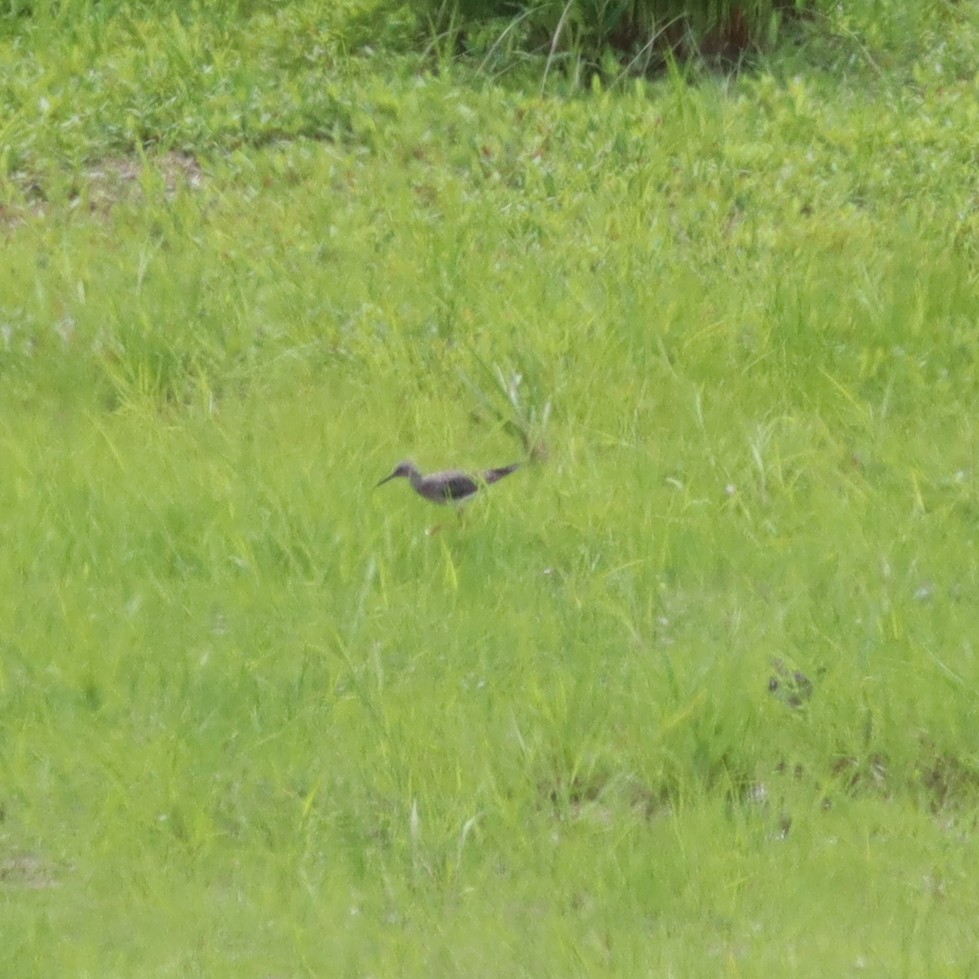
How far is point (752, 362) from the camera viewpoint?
6508mm

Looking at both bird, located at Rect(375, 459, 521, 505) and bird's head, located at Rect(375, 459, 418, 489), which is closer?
bird, located at Rect(375, 459, 521, 505)

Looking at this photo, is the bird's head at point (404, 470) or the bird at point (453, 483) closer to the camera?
the bird at point (453, 483)

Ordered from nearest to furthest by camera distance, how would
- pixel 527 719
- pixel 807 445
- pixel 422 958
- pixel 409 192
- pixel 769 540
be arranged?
1. pixel 422 958
2. pixel 527 719
3. pixel 769 540
4. pixel 807 445
5. pixel 409 192

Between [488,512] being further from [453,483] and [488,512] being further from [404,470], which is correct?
[404,470]

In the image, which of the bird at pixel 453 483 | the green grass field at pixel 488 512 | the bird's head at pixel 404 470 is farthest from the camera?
the bird's head at pixel 404 470

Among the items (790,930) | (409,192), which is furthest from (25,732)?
(409,192)

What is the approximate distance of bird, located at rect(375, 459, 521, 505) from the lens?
5484 millimetres

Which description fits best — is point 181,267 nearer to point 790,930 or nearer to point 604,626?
point 604,626

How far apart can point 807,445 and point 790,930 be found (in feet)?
8.54

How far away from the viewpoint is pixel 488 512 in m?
5.58

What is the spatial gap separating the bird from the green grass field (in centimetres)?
9

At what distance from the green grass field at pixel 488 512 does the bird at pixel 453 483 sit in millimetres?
87

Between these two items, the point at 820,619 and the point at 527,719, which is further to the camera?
the point at 820,619

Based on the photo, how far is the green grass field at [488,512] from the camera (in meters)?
3.91
